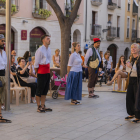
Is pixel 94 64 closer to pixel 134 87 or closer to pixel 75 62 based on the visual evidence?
pixel 75 62

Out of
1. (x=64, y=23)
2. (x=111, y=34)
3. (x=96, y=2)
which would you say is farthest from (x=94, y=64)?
(x=111, y=34)

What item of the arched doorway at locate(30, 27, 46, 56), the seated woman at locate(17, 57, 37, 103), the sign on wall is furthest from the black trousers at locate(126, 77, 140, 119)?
the arched doorway at locate(30, 27, 46, 56)

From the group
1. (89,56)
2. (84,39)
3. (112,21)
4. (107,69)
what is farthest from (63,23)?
(112,21)

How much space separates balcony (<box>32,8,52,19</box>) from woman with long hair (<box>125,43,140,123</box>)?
1898cm

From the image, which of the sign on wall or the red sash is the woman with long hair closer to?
the red sash

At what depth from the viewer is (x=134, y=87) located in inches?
333

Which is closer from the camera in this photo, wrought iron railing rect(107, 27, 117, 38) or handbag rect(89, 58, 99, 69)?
handbag rect(89, 58, 99, 69)

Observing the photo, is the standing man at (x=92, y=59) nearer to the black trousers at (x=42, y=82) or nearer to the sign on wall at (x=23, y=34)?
the black trousers at (x=42, y=82)

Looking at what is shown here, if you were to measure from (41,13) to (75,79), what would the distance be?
1689 centimetres

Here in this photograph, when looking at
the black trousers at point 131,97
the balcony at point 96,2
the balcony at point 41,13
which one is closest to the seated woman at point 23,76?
the black trousers at point 131,97

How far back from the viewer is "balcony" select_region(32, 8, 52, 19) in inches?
1057

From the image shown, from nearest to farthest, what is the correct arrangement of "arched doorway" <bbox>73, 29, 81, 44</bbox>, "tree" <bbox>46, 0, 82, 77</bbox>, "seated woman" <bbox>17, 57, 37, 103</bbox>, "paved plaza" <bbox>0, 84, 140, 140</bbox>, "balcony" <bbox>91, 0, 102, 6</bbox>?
"paved plaza" <bbox>0, 84, 140, 140</bbox>
"seated woman" <bbox>17, 57, 37, 103</bbox>
"tree" <bbox>46, 0, 82, 77</bbox>
"arched doorway" <bbox>73, 29, 81, 44</bbox>
"balcony" <bbox>91, 0, 102, 6</bbox>

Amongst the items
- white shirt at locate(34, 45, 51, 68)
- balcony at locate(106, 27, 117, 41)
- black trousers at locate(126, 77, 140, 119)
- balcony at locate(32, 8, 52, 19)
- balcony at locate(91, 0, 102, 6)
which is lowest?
black trousers at locate(126, 77, 140, 119)

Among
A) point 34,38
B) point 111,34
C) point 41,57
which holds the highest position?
point 111,34
